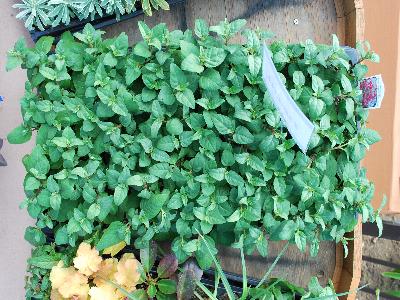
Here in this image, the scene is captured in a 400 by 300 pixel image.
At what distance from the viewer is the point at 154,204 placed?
3.65 feet

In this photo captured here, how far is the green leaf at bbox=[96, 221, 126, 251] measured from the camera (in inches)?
44.6

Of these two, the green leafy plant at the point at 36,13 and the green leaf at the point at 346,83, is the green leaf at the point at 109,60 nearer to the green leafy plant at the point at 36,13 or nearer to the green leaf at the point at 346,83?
the green leafy plant at the point at 36,13

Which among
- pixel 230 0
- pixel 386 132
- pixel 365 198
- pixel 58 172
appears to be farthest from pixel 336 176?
pixel 58 172

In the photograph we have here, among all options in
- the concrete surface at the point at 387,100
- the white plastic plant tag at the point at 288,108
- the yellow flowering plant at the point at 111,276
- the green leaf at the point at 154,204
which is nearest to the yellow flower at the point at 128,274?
the yellow flowering plant at the point at 111,276

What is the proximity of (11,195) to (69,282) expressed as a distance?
51cm

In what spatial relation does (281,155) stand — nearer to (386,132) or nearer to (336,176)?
(336,176)

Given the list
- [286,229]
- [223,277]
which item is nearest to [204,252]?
[223,277]

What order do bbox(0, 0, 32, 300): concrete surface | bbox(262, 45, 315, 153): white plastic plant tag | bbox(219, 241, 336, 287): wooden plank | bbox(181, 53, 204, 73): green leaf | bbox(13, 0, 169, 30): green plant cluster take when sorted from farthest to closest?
1. bbox(0, 0, 32, 300): concrete surface
2. bbox(219, 241, 336, 287): wooden plank
3. bbox(13, 0, 169, 30): green plant cluster
4. bbox(181, 53, 204, 73): green leaf
5. bbox(262, 45, 315, 153): white plastic plant tag

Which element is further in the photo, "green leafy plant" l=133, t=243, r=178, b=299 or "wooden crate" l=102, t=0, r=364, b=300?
"wooden crate" l=102, t=0, r=364, b=300

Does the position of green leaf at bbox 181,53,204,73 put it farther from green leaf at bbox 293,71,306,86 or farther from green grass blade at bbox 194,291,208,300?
green grass blade at bbox 194,291,208,300

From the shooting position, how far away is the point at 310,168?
1.11m

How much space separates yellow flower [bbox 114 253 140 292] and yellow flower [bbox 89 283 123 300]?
0.08ft

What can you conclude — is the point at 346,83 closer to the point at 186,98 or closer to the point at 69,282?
the point at 186,98

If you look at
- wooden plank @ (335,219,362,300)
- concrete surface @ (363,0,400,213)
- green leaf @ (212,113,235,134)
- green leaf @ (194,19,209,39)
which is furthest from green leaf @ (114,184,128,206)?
concrete surface @ (363,0,400,213)
